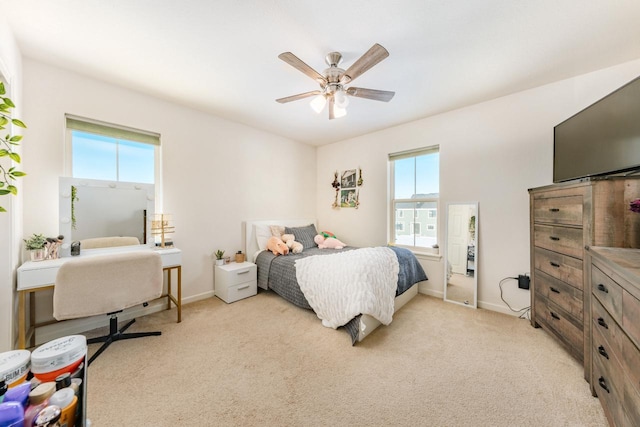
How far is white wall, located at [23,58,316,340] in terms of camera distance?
2.06 m

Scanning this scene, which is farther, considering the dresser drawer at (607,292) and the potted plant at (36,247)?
the potted plant at (36,247)

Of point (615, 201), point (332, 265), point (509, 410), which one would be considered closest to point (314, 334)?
point (332, 265)

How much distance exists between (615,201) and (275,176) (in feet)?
12.0

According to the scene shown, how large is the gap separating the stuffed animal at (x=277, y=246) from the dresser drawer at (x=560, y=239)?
2705mm

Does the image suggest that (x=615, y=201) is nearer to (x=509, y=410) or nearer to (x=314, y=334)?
(x=509, y=410)

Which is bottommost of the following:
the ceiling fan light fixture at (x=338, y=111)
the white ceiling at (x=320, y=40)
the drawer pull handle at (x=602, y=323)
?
the drawer pull handle at (x=602, y=323)

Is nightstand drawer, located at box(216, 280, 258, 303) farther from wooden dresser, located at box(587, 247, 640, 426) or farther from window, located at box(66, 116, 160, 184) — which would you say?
wooden dresser, located at box(587, 247, 640, 426)

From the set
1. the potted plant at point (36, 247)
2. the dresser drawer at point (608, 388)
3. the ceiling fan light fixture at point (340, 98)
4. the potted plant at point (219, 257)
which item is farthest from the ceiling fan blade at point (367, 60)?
the potted plant at point (36, 247)

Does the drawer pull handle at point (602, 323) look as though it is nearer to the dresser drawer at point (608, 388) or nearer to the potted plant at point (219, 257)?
the dresser drawer at point (608, 388)

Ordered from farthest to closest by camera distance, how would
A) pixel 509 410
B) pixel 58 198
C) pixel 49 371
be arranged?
pixel 58 198 → pixel 509 410 → pixel 49 371

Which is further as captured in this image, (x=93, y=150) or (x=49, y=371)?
(x=93, y=150)

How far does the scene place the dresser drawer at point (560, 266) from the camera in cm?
170

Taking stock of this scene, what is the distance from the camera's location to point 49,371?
2.12 ft

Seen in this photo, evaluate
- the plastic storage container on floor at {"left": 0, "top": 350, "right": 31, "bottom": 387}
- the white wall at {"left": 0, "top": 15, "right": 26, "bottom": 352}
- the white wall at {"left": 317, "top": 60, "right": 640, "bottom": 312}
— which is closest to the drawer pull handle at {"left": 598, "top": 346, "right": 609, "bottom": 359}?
the white wall at {"left": 317, "top": 60, "right": 640, "bottom": 312}
